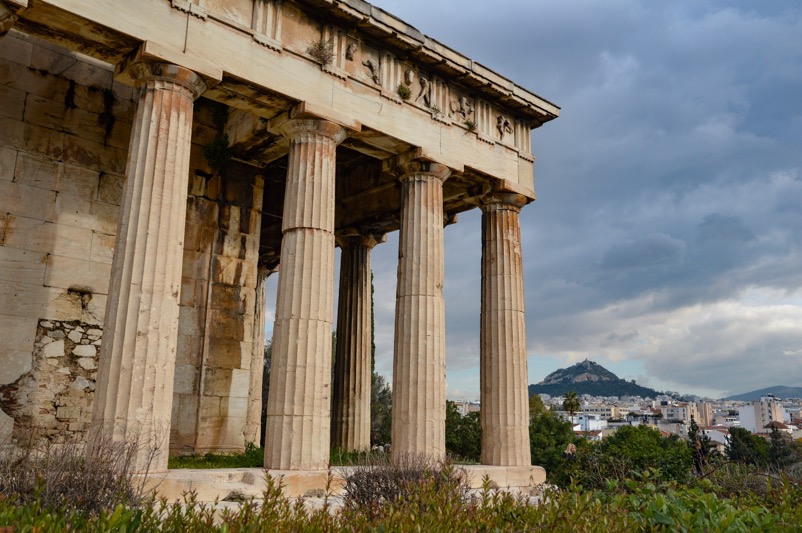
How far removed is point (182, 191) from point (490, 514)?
8506 mm

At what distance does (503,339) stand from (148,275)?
950 centimetres

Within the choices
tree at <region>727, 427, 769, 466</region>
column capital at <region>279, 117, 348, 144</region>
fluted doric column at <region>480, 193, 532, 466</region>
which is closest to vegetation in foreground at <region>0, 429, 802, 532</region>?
fluted doric column at <region>480, 193, 532, 466</region>

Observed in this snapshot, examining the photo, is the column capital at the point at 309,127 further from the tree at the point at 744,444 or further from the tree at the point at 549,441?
the tree at the point at 744,444

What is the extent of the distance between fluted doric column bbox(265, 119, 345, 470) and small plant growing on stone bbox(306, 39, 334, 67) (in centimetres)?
134

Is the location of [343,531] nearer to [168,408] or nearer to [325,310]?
[168,408]

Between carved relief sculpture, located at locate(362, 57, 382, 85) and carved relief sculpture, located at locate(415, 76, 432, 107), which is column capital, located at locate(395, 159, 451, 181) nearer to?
carved relief sculpture, located at locate(415, 76, 432, 107)

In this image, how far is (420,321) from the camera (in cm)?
1611

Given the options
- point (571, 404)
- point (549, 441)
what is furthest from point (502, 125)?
point (571, 404)

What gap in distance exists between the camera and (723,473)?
13.4 metres

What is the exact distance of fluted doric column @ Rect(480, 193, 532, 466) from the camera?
17422mm

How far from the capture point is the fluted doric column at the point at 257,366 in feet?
72.3

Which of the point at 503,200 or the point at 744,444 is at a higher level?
the point at 503,200

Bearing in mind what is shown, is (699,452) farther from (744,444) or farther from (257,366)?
(744,444)

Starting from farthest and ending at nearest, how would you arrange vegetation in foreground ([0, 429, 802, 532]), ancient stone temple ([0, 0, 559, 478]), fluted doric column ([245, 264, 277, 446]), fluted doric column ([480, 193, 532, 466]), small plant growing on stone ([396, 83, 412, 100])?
fluted doric column ([245, 264, 277, 446])
fluted doric column ([480, 193, 532, 466])
small plant growing on stone ([396, 83, 412, 100])
ancient stone temple ([0, 0, 559, 478])
vegetation in foreground ([0, 429, 802, 532])
